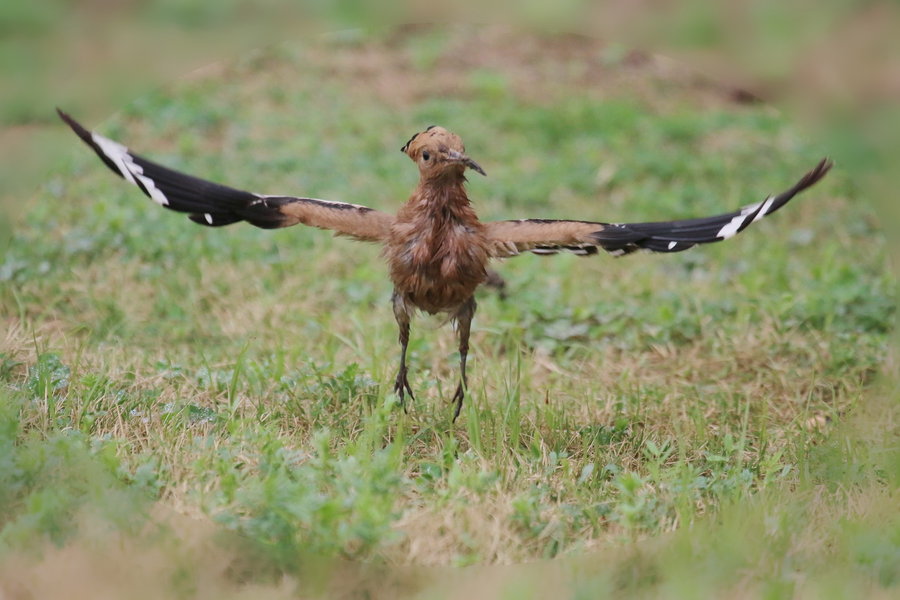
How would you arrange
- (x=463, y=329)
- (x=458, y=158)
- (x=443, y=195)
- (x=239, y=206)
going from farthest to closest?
(x=463, y=329) < (x=239, y=206) < (x=443, y=195) < (x=458, y=158)

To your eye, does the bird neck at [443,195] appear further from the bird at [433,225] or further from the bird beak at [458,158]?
the bird beak at [458,158]

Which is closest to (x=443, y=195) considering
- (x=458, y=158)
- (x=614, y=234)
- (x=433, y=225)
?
(x=433, y=225)

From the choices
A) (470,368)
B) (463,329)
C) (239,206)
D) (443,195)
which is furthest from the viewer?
(470,368)

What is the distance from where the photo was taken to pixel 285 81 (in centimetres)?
1026

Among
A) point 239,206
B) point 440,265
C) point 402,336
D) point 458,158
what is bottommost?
point 402,336

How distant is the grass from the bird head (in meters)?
1.08

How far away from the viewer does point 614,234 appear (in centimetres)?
404

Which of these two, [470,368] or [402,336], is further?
[470,368]

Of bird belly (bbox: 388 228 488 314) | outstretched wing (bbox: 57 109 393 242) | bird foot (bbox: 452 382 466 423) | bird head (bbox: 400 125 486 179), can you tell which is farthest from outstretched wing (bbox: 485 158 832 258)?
bird foot (bbox: 452 382 466 423)

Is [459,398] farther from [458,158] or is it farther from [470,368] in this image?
[458,158]

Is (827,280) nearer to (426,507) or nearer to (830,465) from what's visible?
(830,465)

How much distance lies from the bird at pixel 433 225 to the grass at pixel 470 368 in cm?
64

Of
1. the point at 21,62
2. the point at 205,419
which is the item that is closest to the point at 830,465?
the point at 205,419

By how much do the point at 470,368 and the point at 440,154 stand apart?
173 cm
